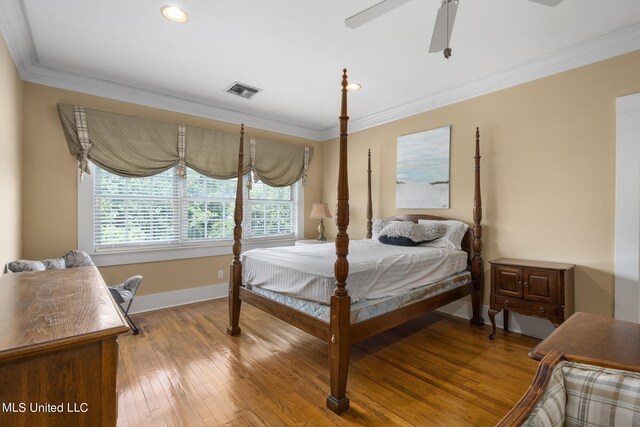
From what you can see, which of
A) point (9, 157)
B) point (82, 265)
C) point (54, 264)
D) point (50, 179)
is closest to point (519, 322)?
point (82, 265)

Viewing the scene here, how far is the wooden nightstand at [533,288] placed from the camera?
2.54m

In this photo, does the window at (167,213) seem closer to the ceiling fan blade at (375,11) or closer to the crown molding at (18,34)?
the crown molding at (18,34)

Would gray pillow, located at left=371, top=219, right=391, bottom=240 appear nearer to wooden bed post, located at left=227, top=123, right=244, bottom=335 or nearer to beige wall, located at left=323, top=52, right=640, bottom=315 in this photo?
beige wall, located at left=323, top=52, right=640, bottom=315

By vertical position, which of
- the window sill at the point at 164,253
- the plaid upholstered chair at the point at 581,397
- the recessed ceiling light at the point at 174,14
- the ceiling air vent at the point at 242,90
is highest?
the recessed ceiling light at the point at 174,14

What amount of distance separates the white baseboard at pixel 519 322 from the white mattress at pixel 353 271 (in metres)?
0.62

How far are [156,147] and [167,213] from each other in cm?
83

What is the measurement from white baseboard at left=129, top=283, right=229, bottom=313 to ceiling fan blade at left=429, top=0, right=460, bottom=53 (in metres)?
3.78

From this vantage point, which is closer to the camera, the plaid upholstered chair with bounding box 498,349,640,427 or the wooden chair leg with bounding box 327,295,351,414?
the plaid upholstered chair with bounding box 498,349,640,427

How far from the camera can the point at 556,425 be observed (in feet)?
2.48

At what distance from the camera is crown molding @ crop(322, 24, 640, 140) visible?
2.52 m

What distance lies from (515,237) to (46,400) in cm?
366

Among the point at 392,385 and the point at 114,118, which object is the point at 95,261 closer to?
the point at 114,118

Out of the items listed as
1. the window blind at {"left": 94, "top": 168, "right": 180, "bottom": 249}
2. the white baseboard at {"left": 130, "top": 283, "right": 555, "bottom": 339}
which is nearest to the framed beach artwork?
the white baseboard at {"left": 130, "top": 283, "right": 555, "bottom": 339}

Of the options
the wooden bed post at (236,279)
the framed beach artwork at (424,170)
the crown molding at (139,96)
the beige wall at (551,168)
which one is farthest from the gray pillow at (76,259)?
the framed beach artwork at (424,170)
